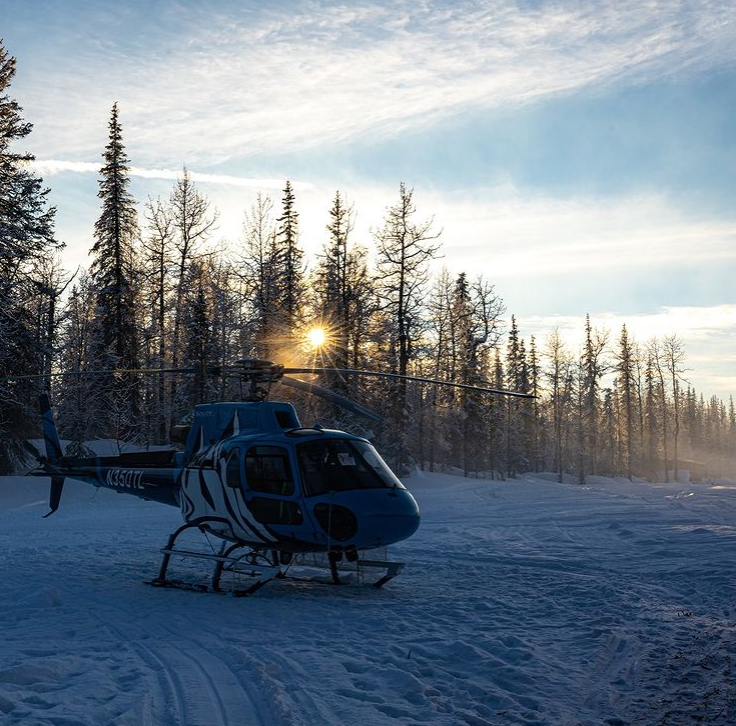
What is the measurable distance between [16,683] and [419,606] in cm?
503

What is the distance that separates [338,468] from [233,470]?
172 cm

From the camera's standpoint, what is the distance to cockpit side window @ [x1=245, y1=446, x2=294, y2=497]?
1040 cm

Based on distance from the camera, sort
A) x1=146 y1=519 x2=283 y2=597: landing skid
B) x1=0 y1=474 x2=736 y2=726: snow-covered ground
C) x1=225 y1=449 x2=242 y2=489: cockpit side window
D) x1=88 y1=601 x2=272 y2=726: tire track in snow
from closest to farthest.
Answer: x1=88 y1=601 x2=272 y2=726: tire track in snow
x1=0 y1=474 x2=736 y2=726: snow-covered ground
x1=146 y1=519 x2=283 y2=597: landing skid
x1=225 y1=449 x2=242 y2=489: cockpit side window

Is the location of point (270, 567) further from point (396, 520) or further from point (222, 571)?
point (396, 520)

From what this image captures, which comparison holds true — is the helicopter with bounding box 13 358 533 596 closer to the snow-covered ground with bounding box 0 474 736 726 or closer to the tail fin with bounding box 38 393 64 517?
the snow-covered ground with bounding box 0 474 736 726

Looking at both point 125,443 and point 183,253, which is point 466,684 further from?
point 183,253

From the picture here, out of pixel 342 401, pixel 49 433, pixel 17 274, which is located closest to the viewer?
pixel 342 401

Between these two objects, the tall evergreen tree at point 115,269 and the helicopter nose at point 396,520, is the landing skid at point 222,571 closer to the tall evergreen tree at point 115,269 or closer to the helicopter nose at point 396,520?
the helicopter nose at point 396,520

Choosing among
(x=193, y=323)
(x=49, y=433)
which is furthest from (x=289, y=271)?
(x=49, y=433)

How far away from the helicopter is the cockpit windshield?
1cm

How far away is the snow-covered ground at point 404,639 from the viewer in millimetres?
6043

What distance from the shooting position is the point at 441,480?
35.3 meters

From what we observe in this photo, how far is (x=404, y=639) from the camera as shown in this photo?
8148 mm

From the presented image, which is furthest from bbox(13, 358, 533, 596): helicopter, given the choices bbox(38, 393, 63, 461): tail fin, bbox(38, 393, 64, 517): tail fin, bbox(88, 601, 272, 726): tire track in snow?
bbox(38, 393, 63, 461): tail fin
